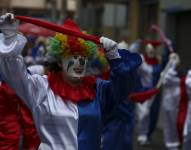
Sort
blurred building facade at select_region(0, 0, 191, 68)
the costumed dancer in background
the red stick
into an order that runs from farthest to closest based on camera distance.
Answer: blurred building facade at select_region(0, 0, 191, 68) < the costumed dancer in background < the red stick

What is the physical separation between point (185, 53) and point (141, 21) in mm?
3401

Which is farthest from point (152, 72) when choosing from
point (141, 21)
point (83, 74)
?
point (83, 74)

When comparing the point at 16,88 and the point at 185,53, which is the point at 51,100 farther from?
the point at 185,53

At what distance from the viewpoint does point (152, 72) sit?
14.1 m

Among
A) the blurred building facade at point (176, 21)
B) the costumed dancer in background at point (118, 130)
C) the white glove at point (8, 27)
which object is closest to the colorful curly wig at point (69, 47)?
the white glove at point (8, 27)

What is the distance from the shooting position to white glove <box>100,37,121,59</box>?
17.9 feet

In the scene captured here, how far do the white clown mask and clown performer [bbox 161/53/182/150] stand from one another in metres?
6.74

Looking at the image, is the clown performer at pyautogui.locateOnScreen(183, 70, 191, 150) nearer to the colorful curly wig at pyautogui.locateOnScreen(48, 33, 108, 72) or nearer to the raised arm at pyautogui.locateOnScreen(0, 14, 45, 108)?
the colorful curly wig at pyautogui.locateOnScreen(48, 33, 108, 72)

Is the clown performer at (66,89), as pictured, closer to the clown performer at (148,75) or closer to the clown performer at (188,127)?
the clown performer at (188,127)

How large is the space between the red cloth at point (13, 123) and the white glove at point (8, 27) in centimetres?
177

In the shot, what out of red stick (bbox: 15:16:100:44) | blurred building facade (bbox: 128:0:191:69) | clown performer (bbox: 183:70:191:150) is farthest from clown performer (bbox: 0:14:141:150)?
blurred building facade (bbox: 128:0:191:69)

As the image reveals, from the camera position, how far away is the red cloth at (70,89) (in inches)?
214

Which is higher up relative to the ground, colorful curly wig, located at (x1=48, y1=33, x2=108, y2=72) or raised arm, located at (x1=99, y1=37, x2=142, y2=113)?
colorful curly wig, located at (x1=48, y1=33, x2=108, y2=72)

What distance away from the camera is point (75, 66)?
5.55 m
